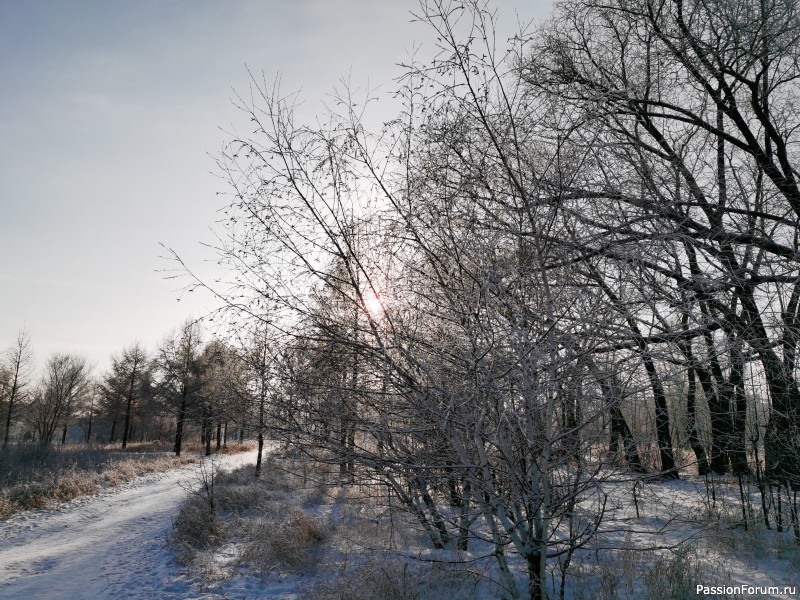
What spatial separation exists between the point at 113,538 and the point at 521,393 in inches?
389

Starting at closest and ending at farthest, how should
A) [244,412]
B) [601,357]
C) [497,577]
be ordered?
[601,357] → [244,412] → [497,577]

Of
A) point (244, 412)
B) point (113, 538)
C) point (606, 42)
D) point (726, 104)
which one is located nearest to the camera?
point (244, 412)

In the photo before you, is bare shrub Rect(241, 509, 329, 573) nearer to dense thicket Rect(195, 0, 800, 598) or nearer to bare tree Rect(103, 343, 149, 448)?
dense thicket Rect(195, 0, 800, 598)

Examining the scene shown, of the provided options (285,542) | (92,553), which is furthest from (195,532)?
(285,542)

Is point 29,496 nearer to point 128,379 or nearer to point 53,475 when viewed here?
point 53,475

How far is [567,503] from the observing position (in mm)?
3641

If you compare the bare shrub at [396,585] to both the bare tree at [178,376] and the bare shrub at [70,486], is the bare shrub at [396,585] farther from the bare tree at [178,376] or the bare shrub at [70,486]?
the bare tree at [178,376]

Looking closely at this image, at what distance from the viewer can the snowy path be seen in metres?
6.55

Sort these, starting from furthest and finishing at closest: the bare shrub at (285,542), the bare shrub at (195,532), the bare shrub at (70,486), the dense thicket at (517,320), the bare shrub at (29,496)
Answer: the bare shrub at (70,486) → the bare shrub at (29,496) → the bare shrub at (195,532) → the bare shrub at (285,542) → the dense thicket at (517,320)

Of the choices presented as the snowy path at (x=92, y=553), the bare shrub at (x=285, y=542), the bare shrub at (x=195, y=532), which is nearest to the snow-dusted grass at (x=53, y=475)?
the snowy path at (x=92, y=553)

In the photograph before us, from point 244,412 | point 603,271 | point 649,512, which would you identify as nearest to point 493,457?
point 603,271

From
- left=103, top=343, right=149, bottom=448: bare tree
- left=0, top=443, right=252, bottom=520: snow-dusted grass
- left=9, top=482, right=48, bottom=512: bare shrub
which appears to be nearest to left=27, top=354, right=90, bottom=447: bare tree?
left=103, top=343, right=149, bottom=448: bare tree

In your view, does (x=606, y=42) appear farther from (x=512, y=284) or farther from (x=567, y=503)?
(x=567, y=503)

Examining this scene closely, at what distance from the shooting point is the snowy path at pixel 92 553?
6547 millimetres
